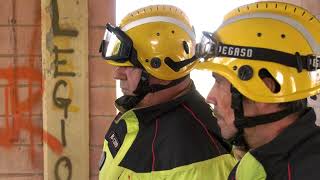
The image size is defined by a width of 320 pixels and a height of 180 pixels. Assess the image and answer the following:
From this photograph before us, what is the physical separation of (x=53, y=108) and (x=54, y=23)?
571 millimetres

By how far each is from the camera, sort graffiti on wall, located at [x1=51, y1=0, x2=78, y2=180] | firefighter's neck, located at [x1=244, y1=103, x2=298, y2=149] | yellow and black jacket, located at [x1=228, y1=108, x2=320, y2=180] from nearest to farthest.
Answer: yellow and black jacket, located at [x1=228, y1=108, x2=320, y2=180]
firefighter's neck, located at [x1=244, y1=103, x2=298, y2=149]
graffiti on wall, located at [x1=51, y1=0, x2=78, y2=180]

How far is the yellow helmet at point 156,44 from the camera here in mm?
1925

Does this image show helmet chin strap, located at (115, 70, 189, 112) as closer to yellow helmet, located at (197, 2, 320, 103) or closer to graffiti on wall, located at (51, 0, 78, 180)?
yellow helmet, located at (197, 2, 320, 103)

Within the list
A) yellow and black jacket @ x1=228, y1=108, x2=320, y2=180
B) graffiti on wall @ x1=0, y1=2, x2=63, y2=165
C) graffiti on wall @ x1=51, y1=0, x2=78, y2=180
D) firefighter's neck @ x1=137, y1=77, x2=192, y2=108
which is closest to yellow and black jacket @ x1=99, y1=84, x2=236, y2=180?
firefighter's neck @ x1=137, y1=77, x2=192, y2=108

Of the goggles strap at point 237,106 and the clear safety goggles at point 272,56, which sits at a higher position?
the clear safety goggles at point 272,56

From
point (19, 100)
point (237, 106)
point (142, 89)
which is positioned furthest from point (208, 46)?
point (19, 100)

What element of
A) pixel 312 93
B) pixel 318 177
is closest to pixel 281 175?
pixel 318 177

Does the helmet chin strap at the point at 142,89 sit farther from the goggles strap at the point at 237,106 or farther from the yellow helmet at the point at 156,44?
the goggles strap at the point at 237,106

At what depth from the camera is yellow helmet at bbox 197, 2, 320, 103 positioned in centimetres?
129

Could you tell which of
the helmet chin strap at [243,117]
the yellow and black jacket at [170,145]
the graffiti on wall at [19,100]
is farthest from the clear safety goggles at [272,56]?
the graffiti on wall at [19,100]

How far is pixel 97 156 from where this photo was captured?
300 cm

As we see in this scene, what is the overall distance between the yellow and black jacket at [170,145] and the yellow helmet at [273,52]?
1.24 ft

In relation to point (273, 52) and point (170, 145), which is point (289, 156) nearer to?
point (273, 52)

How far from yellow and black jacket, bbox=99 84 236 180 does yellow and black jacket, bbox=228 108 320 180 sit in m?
0.37
